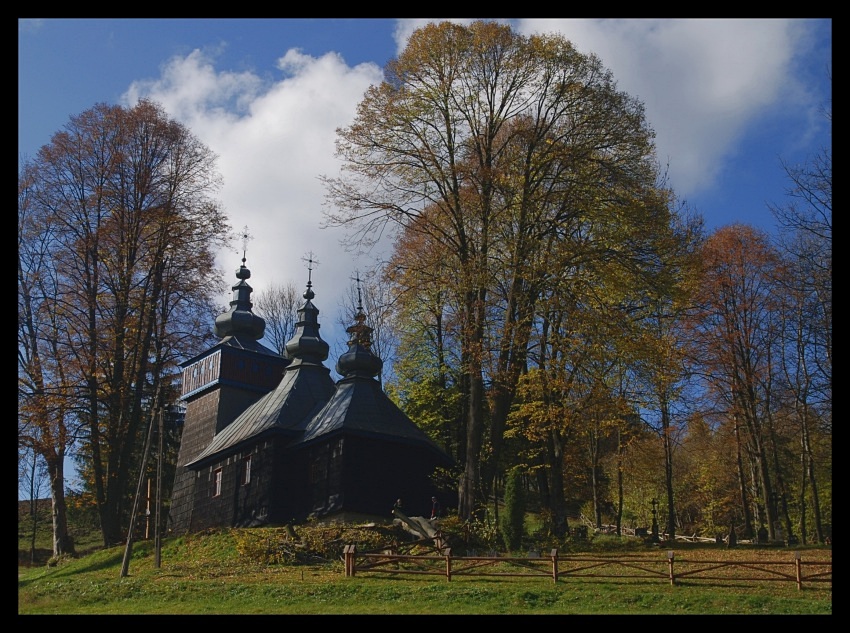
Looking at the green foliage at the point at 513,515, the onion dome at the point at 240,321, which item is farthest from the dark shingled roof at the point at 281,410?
the green foliage at the point at 513,515

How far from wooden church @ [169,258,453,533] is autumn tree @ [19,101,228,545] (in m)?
2.57

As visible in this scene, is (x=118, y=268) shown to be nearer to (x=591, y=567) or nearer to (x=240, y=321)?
(x=240, y=321)

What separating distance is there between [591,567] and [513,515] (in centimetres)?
425

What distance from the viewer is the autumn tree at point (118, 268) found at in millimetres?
31672

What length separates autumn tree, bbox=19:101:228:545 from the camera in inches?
1247

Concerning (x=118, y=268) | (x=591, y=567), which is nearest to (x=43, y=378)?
(x=118, y=268)

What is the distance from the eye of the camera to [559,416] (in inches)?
1036

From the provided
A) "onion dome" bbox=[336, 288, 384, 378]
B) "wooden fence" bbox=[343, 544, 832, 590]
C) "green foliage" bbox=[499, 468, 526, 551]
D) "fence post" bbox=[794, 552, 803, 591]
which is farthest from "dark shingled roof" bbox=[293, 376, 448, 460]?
"fence post" bbox=[794, 552, 803, 591]

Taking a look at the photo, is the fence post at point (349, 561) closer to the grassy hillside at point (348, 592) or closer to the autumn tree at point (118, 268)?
the grassy hillside at point (348, 592)

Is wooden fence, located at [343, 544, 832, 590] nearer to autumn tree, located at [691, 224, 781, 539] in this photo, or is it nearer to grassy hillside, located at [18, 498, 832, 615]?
grassy hillside, located at [18, 498, 832, 615]

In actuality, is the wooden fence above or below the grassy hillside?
above

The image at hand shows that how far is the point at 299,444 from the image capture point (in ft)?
97.5
